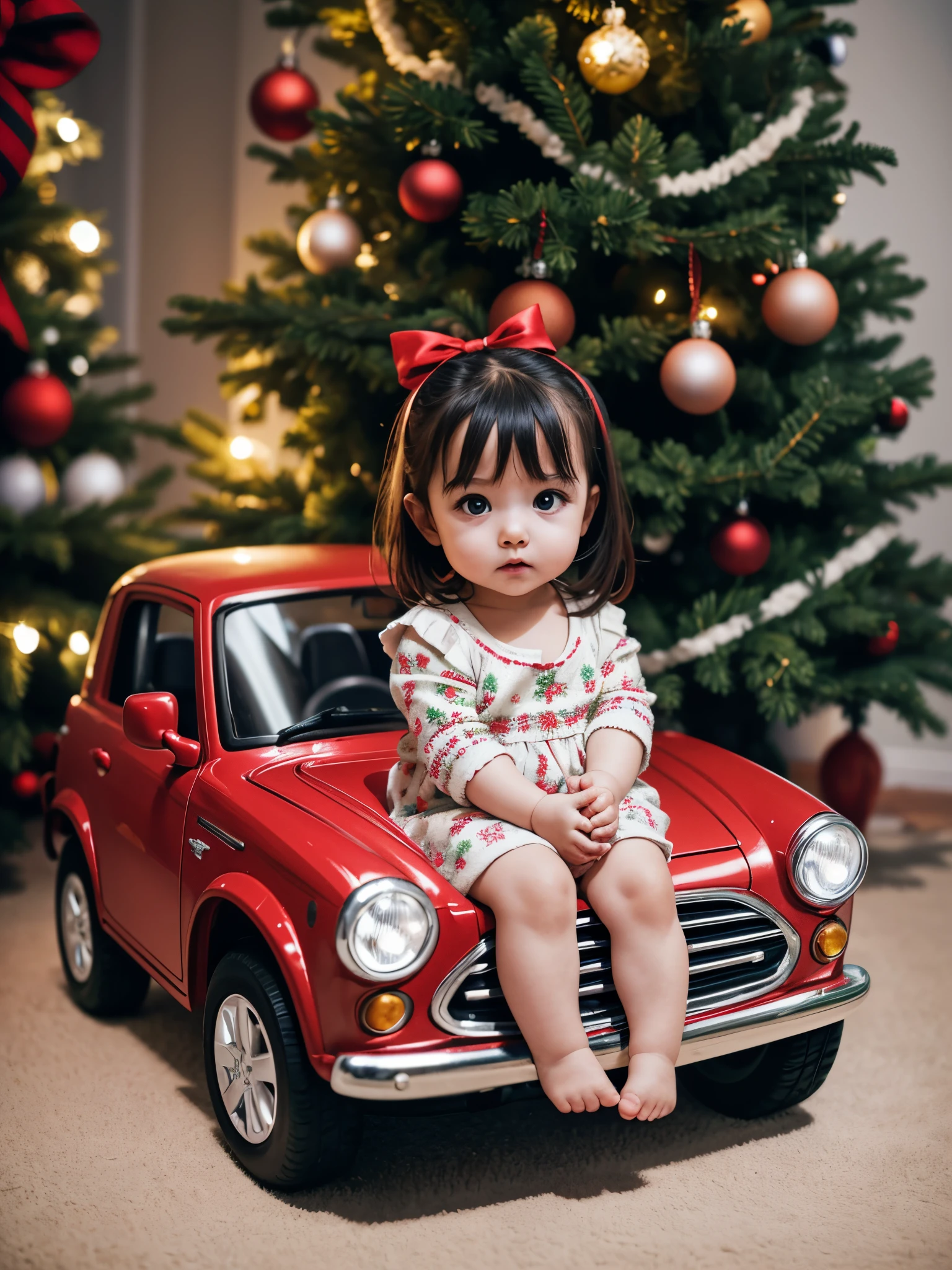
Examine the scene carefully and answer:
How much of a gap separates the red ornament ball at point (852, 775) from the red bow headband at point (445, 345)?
241 cm

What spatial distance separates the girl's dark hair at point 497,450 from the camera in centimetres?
200

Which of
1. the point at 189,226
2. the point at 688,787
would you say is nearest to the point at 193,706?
the point at 688,787

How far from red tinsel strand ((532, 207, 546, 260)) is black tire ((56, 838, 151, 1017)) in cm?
184

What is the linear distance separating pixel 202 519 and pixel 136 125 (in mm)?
2723

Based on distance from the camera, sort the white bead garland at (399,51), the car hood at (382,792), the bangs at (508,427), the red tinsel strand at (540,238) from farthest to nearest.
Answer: the white bead garland at (399,51), the red tinsel strand at (540,238), the car hood at (382,792), the bangs at (508,427)

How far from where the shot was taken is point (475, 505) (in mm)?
2045

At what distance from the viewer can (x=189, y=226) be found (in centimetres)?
580

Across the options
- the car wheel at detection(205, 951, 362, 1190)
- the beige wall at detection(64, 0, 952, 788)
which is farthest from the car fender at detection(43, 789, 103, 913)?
the beige wall at detection(64, 0, 952, 788)

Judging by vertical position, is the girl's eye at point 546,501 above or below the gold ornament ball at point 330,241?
below

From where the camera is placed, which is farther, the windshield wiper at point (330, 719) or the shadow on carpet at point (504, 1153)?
the windshield wiper at point (330, 719)

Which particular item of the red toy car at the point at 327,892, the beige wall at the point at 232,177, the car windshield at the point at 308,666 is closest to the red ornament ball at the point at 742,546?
the red toy car at the point at 327,892

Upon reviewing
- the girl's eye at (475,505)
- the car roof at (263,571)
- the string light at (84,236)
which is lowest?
the car roof at (263,571)

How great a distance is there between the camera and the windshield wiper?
7.85 feet

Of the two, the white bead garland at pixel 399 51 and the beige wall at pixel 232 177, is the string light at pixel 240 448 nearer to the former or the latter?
the white bead garland at pixel 399 51
